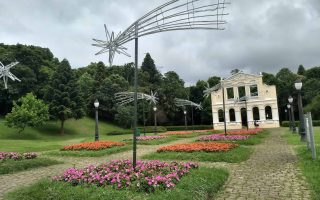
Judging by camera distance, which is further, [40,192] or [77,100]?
[77,100]

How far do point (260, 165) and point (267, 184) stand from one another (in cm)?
324

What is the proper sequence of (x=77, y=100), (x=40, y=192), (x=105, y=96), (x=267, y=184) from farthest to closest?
(x=105, y=96) → (x=77, y=100) → (x=267, y=184) → (x=40, y=192)

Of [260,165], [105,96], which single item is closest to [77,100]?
[105,96]

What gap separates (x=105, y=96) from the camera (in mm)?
62281

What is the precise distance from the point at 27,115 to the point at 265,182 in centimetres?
3658

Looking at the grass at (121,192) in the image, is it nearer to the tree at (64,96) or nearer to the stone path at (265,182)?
the stone path at (265,182)

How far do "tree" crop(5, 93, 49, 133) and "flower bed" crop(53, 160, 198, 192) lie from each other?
110ft

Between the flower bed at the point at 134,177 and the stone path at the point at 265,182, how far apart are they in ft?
4.06

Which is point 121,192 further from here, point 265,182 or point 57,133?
point 57,133

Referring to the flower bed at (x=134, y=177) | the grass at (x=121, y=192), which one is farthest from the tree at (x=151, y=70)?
the grass at (x=121, y=192)

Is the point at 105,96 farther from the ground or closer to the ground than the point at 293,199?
farther from the ground

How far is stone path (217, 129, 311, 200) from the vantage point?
7121mm

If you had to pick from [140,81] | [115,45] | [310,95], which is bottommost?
[115,45]

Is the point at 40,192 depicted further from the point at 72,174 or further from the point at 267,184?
the point at 267,184
